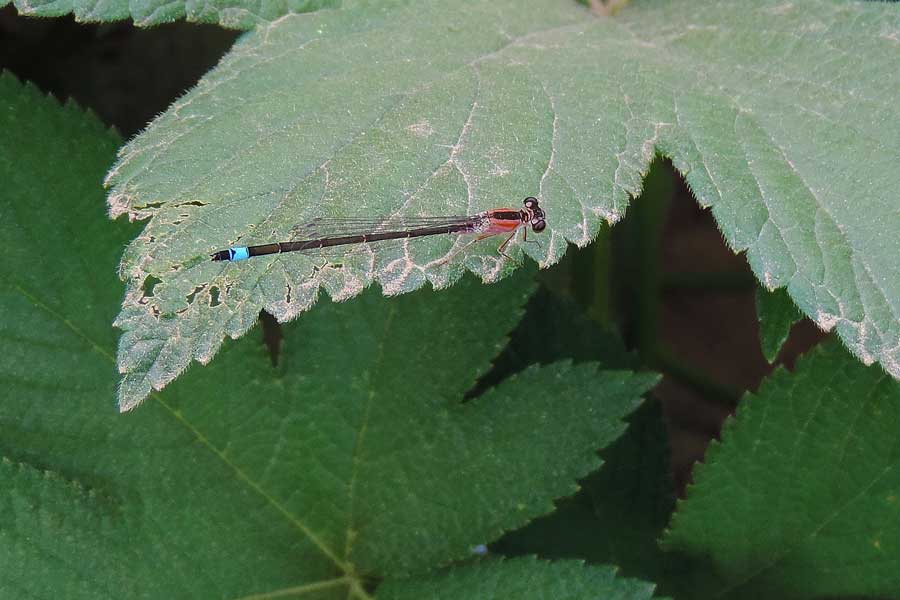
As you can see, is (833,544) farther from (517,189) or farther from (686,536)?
(517,189)

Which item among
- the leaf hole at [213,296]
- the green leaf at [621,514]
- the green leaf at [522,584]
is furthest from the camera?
the green leaf at [621,514]

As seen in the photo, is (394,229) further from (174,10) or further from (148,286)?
(174,10)

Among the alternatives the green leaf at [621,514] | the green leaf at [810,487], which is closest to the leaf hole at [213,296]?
the green leaf at [621,514]

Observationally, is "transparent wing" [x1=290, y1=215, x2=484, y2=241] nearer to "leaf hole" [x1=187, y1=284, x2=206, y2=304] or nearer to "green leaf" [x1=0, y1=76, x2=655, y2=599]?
"leaf hole" [x1=187, y1=284, x2=206, y2=304]

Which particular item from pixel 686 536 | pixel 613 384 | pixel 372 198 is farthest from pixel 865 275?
pixel 372 198

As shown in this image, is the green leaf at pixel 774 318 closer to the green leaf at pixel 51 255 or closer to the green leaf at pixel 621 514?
the green leaf at pixel 621 514

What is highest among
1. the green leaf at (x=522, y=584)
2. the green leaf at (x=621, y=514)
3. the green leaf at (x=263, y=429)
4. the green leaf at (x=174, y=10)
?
the green leaf at (x=174, y=10)

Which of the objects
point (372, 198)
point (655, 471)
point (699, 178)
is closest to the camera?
point (372, 198)
